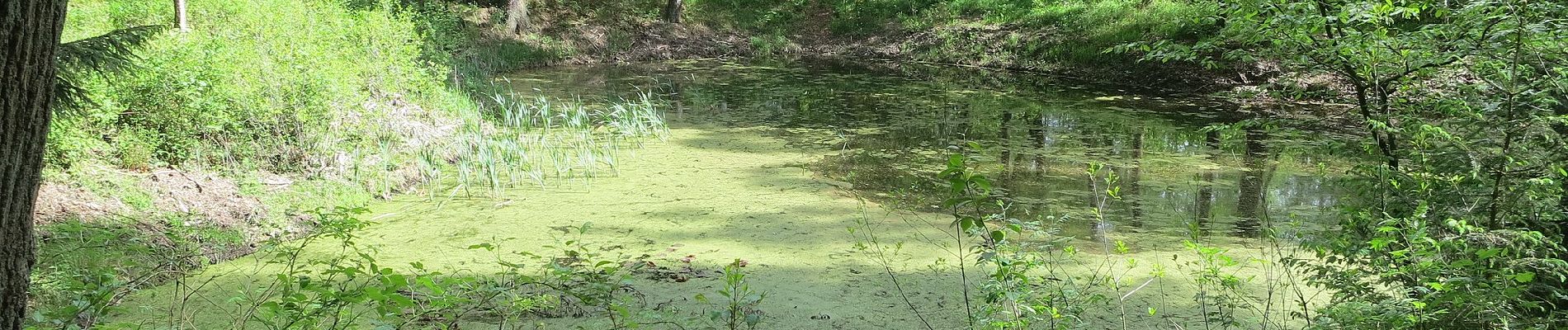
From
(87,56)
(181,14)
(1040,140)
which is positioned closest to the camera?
(87,56)

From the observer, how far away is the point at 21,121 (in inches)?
69.7

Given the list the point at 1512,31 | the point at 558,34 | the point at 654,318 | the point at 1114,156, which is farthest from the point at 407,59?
the point at 558,34

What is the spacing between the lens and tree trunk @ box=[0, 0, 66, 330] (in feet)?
5.64

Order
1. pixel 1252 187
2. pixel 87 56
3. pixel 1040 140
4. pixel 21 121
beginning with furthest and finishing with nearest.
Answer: pixel 1040 140, pixel 1252 187, pixel 87 56, pixel 21 121

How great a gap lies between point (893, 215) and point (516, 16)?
11226mm

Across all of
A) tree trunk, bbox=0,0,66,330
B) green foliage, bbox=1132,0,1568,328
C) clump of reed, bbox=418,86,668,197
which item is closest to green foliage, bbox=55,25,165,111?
tree trunk, bbox=0,0,66,330

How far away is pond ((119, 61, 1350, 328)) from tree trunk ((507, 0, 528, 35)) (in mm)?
6124

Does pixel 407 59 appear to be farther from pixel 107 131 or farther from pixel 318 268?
pixel 318 268

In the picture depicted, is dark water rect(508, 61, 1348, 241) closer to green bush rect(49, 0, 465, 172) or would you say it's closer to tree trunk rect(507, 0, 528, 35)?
tree trunk rect(507, 0, 528, 35)

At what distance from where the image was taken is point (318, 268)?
4.01 m

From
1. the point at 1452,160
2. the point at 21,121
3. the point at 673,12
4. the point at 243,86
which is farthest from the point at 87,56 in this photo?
the point at 673,12

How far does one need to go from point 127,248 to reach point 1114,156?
5925mm

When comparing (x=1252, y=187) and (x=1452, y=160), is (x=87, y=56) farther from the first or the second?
(x=1252, y=187)

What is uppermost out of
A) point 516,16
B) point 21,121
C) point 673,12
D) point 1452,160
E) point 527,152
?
point 673,12
